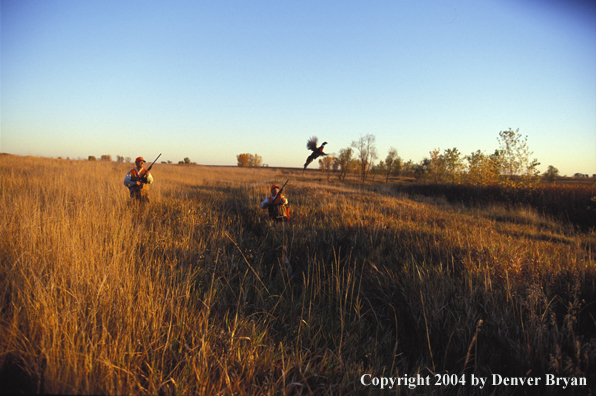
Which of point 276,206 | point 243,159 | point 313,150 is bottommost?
point 276,206

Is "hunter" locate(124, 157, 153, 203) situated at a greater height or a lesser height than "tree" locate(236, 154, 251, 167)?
lesser

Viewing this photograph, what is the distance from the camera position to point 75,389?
1.14m

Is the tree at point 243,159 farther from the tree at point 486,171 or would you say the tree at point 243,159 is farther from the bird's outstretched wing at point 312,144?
the bird's outstretched wing at point 312,144

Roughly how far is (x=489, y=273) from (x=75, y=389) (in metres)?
4.15

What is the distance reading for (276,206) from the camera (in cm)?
560

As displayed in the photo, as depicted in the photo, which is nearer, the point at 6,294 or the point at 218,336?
the point at 218,336

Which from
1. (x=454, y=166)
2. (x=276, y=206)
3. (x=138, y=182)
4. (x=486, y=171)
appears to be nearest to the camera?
(x=276, y=206)

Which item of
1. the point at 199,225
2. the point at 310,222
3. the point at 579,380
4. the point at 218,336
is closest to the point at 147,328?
the point at 218,336

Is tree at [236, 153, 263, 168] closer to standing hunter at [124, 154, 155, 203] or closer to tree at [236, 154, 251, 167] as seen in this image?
tree at [236, 154, 251, 167]

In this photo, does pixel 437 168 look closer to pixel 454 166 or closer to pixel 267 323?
pixel 454 166

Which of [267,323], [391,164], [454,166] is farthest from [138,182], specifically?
[391,164]

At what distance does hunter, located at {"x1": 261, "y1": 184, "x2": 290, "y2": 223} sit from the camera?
5373 millimetres

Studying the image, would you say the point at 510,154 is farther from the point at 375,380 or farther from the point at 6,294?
the point at 6,294

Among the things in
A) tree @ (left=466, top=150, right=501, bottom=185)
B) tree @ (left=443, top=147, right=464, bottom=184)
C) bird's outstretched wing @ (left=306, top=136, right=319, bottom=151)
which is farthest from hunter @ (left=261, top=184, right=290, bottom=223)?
tree @ (left=443, top=147, right=464, bottom=184)
